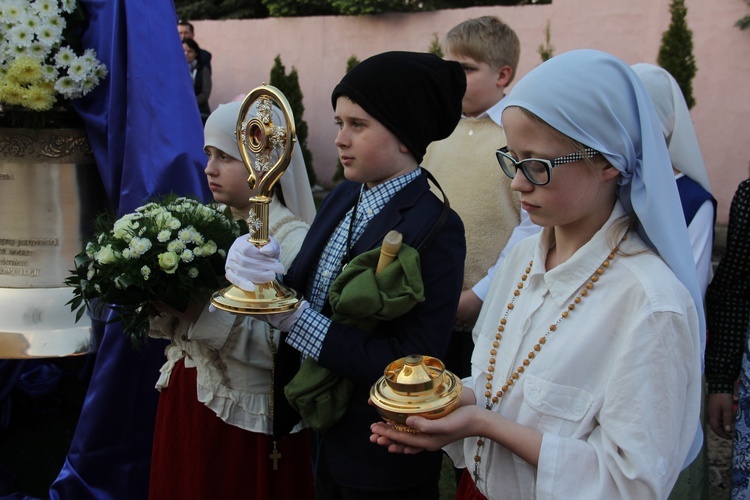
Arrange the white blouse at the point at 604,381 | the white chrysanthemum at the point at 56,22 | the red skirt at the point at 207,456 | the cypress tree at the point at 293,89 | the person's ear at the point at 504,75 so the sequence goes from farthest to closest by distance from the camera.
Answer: the cypress tree at the point at 293,89 → the person's ear at the point at 504,75 → the white chrysanthemum at the point at 56,22 → the red skirt at the point at 207,456 → the white blouse at the point at 604,381

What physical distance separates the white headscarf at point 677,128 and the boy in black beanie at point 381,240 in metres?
1.08

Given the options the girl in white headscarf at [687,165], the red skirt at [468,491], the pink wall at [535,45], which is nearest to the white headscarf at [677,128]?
the girl in white headscarf at [687,165]

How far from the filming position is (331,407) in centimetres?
202

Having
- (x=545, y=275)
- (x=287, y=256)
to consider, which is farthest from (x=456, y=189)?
(x=545, y=275)

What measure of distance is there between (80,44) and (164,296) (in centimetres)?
126

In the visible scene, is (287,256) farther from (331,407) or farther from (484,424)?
(484,424)

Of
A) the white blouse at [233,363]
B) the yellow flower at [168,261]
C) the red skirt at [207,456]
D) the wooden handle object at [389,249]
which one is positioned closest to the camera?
the wooden handle object at [389,249]

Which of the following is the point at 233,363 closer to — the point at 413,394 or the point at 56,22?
the point at 413,394

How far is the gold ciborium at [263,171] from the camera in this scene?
1.75 metres

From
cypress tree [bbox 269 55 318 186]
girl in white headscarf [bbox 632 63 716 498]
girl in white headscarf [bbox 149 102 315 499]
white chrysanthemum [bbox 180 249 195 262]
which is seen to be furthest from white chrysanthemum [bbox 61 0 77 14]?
cypress tree [bbox 269 55 318 186]

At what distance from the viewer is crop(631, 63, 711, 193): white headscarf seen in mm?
2754

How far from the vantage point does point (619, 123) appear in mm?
1440

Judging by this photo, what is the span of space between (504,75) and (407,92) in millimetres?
1231

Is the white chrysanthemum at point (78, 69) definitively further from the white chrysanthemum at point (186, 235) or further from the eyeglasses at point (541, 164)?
the eyeglasses at point (541, 164)
